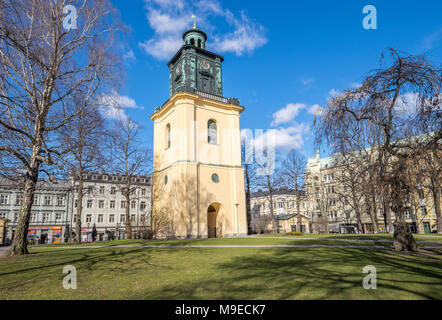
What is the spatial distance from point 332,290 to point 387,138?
698 centimetres

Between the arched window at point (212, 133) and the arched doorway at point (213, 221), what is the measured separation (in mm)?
6069

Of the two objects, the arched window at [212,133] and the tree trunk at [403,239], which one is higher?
the arched window at [212,133]

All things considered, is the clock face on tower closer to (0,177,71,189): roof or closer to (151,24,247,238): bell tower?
(151,24,247,238): bell tower

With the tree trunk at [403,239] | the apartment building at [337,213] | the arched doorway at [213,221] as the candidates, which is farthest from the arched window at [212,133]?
the tree trunk at [403,239]

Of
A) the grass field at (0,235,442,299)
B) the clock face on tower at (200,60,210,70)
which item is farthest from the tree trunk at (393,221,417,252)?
the clock face on tower at (200,60,210,70)

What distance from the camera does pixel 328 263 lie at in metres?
7.49

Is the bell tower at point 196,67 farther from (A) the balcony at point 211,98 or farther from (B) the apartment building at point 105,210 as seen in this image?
(B) the apartment building at point 105,210

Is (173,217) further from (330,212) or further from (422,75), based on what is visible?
(330,212)

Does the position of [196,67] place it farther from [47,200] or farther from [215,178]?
[47,200]

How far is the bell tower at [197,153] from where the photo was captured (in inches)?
895

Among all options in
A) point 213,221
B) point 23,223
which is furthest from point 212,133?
point 23,223

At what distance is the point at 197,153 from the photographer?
24.1 metres

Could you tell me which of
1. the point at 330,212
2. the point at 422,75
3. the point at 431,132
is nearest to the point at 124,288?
the point at 431,132
